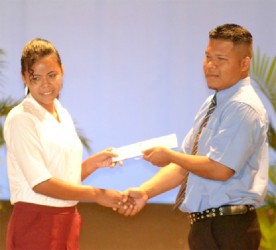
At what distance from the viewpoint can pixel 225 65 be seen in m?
3.53

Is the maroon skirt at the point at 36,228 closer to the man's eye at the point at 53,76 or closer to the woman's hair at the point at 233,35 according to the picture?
the man's eye at the point at 53,76

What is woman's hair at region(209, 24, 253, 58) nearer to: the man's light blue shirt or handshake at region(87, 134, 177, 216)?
the man's light blue shirt

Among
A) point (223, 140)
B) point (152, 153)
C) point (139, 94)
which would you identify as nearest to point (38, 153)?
point (152, 153)

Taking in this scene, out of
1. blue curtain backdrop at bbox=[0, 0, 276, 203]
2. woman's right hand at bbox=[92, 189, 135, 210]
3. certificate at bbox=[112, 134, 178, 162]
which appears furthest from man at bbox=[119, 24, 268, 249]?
blue curtain backdrop at bbox=[0, 0, 276, 203]

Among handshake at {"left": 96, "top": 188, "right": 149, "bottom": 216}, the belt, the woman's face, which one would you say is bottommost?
handshake at {"left": 96, "top": 188, "right": 149, "bottom": 216}

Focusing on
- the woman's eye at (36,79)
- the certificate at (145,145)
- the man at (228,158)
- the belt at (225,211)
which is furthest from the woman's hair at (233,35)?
the woman's eye at (36,79)

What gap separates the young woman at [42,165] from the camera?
3.42m

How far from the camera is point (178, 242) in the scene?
6273 millimetres

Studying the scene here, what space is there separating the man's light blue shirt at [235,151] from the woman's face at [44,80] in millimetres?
725

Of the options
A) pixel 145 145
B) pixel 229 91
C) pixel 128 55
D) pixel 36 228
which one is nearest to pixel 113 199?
pixel 145 145

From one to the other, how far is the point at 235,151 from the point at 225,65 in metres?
0.42

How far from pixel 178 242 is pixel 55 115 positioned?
9.49 feet

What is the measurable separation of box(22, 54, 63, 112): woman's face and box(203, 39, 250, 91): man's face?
2.31 ft

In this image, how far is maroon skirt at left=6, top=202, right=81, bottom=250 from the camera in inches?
134
